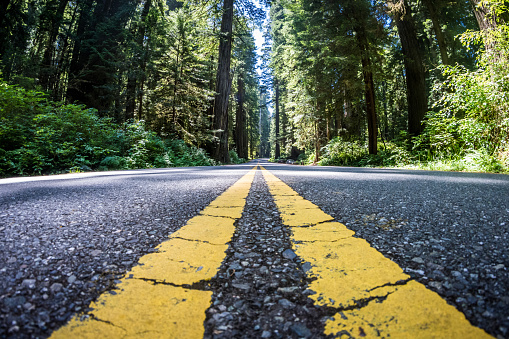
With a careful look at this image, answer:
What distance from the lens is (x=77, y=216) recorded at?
1.38 metres

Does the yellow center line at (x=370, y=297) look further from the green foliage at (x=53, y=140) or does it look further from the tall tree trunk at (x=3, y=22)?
the tall tree trunk at (x=3, y=22)

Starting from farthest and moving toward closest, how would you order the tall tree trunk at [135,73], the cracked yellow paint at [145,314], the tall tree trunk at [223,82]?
the tall tree trunk at [223,82]
the tall tree trunk at [135,73]
the cracked yellow paint at [145,314]

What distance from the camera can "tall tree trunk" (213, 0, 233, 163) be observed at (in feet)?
37.1

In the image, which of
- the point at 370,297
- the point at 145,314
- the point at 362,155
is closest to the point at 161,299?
the point at 145,314

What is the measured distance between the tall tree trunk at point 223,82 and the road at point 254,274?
35.2 feet

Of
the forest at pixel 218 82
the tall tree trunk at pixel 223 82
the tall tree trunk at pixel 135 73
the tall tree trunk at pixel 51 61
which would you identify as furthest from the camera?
the tall tree trunk at pixel 223 82

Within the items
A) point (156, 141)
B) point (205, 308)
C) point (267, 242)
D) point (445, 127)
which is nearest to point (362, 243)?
point (267, 242)

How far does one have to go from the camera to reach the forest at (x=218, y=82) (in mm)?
5148

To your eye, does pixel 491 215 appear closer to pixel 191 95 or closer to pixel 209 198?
pixel 209 198

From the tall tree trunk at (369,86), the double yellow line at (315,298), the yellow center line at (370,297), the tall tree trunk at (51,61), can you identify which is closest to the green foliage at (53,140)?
the double yellow line at (315,298)

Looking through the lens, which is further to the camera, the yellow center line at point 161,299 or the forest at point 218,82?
the forest at point 218,82

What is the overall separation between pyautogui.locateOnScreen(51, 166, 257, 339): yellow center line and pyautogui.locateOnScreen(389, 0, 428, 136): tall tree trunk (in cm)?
945

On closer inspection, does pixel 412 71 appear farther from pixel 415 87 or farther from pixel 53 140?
pixel 53 140

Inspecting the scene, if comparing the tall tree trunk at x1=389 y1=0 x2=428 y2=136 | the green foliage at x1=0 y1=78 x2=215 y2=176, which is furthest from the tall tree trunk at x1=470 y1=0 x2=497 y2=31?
the green foliage at x1=0 y1=78 x2=215 y2=176
